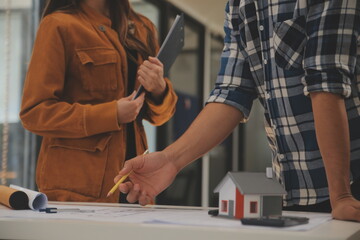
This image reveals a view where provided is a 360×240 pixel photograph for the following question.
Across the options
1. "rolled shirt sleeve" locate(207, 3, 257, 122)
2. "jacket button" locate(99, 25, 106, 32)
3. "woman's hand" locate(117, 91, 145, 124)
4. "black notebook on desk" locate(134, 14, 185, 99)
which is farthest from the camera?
"jacket button" locate(99, 25, 106, 32)

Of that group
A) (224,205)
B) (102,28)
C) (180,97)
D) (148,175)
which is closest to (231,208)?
(224,205)

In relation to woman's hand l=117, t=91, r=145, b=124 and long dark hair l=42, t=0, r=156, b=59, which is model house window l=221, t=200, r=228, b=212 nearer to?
woman's hand l=117, t=91, r=145, b=124

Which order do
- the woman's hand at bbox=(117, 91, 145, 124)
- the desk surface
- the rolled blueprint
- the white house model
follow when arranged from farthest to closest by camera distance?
the woman's hand at bbox=(117, 91, 145, 124)
the rolled blueprint
the white house model
the desk surface

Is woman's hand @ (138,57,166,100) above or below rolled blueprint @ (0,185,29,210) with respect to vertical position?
above

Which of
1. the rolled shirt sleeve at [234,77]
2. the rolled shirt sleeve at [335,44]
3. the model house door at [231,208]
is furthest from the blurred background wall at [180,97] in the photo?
the model house door at [231,208]

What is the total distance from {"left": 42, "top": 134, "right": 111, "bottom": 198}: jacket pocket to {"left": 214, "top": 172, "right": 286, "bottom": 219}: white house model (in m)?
0.86

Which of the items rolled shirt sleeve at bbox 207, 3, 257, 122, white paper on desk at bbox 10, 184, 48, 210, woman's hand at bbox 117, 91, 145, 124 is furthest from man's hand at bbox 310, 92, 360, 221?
woman's hand at bbox 117, 91, 145, 124

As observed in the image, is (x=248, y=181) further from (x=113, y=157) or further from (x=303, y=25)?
(x=113, y=157)

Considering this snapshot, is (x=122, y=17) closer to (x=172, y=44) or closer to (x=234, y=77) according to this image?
(x=172, y=44)

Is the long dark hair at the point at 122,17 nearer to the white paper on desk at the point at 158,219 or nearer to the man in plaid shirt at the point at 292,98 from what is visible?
the man in plaid shirt at the point at 292,98

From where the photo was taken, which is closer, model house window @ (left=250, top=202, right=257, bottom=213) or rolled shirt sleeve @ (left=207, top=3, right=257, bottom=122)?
model house window @ (left=250, top=202, right=257, bottom=213)

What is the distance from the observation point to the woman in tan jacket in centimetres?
175

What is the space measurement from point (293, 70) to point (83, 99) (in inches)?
31.8

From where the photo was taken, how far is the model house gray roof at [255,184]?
910mm
